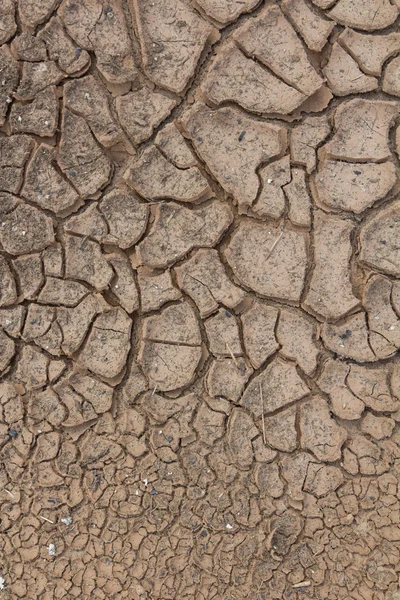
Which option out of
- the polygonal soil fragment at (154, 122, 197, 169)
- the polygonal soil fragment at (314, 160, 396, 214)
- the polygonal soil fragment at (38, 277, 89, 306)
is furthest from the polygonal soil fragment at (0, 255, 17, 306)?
the polygonal soil fragment at (314, 160, 396, 214)

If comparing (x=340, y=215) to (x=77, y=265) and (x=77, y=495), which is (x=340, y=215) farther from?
(x=77, y=495)

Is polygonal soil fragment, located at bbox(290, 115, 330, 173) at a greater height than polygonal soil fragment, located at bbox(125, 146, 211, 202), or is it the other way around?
polygonal soil fragment, located at bbox(290, 115, 330, 173)

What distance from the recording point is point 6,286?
8.87 ft

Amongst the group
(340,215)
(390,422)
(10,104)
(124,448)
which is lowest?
(124,448)

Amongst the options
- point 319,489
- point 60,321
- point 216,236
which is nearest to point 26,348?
point 60,321

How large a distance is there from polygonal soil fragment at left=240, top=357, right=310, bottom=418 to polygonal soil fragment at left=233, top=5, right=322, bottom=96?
1.11 meters

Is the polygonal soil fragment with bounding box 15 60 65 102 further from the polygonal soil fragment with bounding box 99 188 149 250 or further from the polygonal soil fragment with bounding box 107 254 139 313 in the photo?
the polygonal soil fragment with bounding box 107 254 139 313

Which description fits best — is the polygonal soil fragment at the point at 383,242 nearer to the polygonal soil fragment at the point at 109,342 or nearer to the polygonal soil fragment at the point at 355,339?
the polygonal soil fragment at the point at 355,339

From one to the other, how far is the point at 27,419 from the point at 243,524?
3.18 ft

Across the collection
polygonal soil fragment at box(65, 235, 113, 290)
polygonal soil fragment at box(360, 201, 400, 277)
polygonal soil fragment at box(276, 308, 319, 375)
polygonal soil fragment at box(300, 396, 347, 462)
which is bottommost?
polygonal soil fragment at box(300, 396, 347, 462)

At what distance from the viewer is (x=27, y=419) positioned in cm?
271

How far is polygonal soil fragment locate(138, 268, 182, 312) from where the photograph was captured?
8.75ft

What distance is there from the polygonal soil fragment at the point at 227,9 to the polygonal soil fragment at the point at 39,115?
0.70 metres

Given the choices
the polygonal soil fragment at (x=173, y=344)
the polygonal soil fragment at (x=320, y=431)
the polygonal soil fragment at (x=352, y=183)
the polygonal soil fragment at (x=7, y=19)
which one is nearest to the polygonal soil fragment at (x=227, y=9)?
the polygonal soil fragment at (x=352, y=183)
